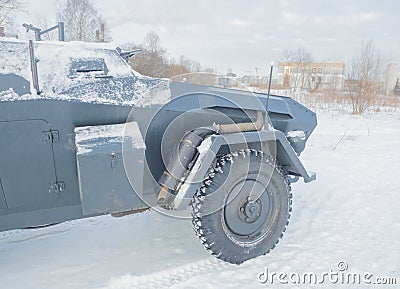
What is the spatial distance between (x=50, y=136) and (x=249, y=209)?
5.10 feet

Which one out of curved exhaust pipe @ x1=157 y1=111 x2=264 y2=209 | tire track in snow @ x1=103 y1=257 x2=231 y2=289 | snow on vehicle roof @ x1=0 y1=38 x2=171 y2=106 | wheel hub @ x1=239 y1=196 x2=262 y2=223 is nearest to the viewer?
snow on vehicle roof @ x1=0 y1=38 x2=171 y2=106

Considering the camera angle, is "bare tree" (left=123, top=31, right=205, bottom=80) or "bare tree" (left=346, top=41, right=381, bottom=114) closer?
"bare tree" (left=123, top=31, right=205, bottom=80)

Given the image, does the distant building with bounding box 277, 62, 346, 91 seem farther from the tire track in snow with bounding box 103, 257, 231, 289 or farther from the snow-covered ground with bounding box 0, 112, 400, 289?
the tire track in snow with bounding box 103, 257, 231, 289

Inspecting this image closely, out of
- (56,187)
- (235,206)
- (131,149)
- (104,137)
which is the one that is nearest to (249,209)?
(235,206)

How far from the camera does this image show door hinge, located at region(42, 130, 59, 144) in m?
2.26

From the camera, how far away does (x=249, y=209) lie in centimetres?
271

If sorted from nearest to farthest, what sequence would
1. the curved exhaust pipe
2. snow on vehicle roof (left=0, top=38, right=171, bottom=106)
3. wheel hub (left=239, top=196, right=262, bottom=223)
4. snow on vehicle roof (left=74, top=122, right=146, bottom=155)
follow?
snow on vehicle roof (left=74, top=122, right=146, bottom=155) < snow on vehicle roof (left=0, top=38, right=171, bottom=106) < the curved exhaust pipe < wheel hub (left=239, top=196, right=262, bottom=223)

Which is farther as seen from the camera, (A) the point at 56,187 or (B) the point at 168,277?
(B) the point at 168,277

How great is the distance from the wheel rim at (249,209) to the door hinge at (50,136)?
130 centimetres

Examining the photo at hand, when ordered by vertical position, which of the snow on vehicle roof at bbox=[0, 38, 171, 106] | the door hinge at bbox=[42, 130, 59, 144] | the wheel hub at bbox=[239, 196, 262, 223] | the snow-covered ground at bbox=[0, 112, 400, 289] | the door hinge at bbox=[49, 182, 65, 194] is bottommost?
the snow-covered ground at bbox=[0, 112, 400, 289]

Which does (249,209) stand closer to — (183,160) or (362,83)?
(183,160)

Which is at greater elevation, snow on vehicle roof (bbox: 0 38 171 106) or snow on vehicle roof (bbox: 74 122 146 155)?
snow on vehicle roof (bbox: 0 38 171 106)

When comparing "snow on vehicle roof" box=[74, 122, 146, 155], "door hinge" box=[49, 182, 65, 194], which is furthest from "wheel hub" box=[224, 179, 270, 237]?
"door hinge" box=[49, 182, 65, 194]

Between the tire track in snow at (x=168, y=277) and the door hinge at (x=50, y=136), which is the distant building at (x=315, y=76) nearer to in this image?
the tire track in snow at (x=168, y=277)
